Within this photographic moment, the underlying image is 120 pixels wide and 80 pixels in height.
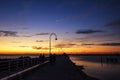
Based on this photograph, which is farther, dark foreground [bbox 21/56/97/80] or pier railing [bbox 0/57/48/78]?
pier railing [bbox 0/57/48/78]

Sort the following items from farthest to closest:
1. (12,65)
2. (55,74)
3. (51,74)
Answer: (12,65)
(55,74)
(51,74)

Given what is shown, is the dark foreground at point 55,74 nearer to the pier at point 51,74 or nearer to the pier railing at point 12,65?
the pier at point 51,74

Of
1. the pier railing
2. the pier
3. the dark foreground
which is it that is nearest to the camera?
the pier

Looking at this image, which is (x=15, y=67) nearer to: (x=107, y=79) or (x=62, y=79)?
(x=62, y=79)

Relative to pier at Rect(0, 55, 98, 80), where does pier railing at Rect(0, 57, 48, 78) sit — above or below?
above

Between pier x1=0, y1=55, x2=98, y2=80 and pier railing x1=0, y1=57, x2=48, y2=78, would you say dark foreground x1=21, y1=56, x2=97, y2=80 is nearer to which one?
pier x1=0, y1=55, x2=98, y2=80

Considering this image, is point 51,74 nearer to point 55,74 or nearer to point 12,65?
point 55,74

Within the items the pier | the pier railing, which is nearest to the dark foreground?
the pier

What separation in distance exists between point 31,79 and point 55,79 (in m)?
1.76

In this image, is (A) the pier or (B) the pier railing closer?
(A) the pier

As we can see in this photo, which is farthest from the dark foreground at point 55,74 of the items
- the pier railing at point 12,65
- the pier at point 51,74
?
the pier railing at point 12,65

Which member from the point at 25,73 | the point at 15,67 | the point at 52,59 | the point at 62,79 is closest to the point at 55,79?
the point at 62,79

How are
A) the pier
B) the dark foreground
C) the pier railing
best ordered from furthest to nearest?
the pier railing → the dark foreground → the pier

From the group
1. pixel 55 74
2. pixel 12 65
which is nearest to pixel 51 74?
pixel 55 74
